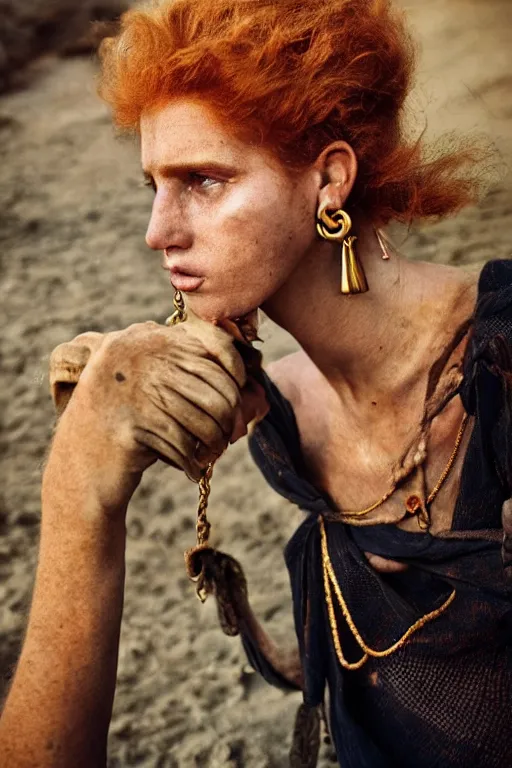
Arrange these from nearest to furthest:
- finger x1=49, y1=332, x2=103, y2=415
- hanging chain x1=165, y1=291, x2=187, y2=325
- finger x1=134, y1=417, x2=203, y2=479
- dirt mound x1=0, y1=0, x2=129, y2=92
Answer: finger x1=134, y1=417, x2=203, y2=479, finger x1=49, y1=332, x2=103, y2=415, hanging chain x1=165, y1=291, x2=187, y2=325, dirt mound x1=0, y1=0, x2=129, y2=92

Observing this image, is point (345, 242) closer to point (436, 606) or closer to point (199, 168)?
point (199, 168)

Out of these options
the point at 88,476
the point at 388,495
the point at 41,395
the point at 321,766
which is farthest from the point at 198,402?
the point at 41,395

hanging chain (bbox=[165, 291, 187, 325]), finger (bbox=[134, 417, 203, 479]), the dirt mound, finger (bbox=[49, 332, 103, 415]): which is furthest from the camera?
the dirt mound

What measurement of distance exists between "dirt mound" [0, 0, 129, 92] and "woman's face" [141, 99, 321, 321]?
3.57 meters

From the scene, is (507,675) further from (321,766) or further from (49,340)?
(49,340)

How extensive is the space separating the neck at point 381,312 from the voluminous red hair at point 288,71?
0.13 m

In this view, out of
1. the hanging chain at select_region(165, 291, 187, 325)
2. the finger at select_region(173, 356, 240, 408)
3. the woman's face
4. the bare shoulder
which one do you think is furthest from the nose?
the bare shoulder

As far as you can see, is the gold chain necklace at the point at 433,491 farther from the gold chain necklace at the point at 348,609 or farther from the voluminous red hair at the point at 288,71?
the voluminous red hair at the point at 288,71

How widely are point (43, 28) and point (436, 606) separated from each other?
4.18 metres

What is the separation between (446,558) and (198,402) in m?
0.53

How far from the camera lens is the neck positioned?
1409 mm

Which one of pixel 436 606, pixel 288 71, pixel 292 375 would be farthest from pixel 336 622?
pixel 288 71

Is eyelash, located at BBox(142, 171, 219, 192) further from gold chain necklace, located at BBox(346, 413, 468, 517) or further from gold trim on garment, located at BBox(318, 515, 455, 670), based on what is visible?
gold trim on garment, located at BBox(318, 515, 455, 670)

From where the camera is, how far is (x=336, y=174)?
52.4 inches
